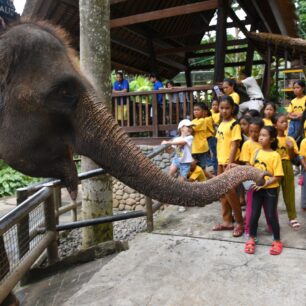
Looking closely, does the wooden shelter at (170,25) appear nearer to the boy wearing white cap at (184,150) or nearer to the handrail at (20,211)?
the boy wearing white cap at (184,150)

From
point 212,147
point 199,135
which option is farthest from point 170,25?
point 199,135

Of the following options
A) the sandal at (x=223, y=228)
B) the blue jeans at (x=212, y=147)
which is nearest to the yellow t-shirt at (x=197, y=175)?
the blue jeans at (x=212, y=147)

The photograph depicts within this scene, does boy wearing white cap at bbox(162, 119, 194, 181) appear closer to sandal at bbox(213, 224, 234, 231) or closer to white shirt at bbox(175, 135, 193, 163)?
white shirt at bbox(175, 135, 193, 163)

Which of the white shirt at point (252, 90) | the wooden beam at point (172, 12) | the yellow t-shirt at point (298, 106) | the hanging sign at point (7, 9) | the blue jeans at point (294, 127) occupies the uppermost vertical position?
the wooden beam at point (172, 12)

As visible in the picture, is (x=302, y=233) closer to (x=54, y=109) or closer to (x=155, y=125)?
(x=54, y=109)

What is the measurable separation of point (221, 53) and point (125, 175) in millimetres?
6764

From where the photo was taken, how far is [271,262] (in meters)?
3.42

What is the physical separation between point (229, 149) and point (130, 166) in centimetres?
281

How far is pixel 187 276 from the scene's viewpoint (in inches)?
127

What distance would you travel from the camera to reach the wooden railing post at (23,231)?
10.9 ft

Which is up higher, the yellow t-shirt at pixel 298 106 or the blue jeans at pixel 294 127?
the yellow t-shirt at pixel 298 106

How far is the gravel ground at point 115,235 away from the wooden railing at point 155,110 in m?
2.10

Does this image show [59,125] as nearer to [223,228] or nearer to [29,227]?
[29,227]

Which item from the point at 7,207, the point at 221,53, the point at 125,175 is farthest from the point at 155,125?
the point at 125,175
